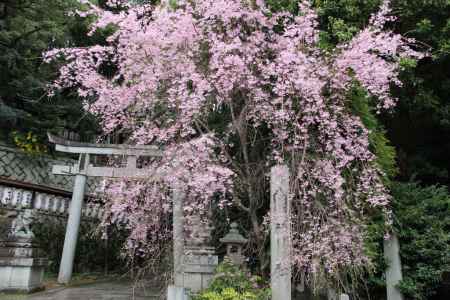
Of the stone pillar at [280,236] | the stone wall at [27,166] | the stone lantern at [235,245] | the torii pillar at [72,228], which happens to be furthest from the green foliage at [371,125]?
the stone wall at [27,166]

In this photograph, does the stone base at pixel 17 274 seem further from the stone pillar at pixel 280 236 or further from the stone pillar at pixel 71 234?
the stone pillar at pixel 280 236

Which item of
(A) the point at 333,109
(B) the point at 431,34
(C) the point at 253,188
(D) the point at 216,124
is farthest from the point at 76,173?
(B) the point at 431,34

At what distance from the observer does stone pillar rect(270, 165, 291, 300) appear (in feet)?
15.6

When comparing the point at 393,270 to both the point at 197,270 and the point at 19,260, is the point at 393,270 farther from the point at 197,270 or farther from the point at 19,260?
the point at 19,260

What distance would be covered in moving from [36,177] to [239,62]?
30.9 ft

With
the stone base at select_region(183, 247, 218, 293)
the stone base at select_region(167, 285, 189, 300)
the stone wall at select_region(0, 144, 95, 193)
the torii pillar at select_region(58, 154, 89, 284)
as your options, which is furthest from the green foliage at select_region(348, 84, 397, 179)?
the stone wall at select_region(0, 144, 95, 193)

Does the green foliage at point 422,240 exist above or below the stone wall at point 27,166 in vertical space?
below

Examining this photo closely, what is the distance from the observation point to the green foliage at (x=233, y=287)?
4.86 meters

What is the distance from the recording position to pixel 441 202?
7176 mm

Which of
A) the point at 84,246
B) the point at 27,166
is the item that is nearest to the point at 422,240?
the point at 84,246

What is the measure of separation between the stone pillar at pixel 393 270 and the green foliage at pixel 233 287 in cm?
255

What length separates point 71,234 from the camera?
8359 mm

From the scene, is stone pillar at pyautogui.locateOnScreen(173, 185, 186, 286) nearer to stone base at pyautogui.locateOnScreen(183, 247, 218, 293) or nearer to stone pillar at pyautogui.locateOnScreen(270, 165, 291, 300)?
stone base at pyautogui.locateOnScreen(183, 247, 218, 293)

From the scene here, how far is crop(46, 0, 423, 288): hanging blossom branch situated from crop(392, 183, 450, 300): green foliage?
46.2 inches
